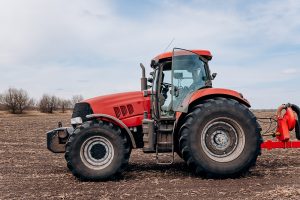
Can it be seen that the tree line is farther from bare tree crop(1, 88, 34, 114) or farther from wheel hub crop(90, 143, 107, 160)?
wheel hub crop(90, 143, 107, 160)

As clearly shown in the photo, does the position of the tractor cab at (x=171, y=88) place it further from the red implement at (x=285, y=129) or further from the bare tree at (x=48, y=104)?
the bare tree at (x=48, y=104)

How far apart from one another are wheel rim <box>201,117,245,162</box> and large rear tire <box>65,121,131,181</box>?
5.15ft

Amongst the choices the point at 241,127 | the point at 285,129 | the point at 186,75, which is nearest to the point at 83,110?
the point at 186,75

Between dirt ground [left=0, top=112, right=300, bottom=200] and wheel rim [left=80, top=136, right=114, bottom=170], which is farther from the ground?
wheel rim [left=80, top=136, right=114, bottom=170]

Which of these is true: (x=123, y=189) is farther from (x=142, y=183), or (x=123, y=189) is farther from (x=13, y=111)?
(x=13, y=111)

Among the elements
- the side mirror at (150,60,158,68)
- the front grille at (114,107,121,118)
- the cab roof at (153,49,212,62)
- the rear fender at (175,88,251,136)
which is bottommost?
the front grille at (114,107,121,118)

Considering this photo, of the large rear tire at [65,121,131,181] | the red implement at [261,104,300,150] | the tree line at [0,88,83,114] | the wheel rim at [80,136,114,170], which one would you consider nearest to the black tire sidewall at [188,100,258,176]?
the red implement at [261,104,300,150]

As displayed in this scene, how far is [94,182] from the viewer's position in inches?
286

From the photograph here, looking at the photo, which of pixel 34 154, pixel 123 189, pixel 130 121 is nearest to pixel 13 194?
pixel 123 189

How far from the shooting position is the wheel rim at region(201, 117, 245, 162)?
23.9ft

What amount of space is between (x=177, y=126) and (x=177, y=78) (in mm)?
1035

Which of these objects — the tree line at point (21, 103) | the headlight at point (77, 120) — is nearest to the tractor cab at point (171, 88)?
the headlight at point (77, 120)

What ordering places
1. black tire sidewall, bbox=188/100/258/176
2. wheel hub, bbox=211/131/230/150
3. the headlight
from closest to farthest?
black tire sidewall, bbox=188/100/258/176 < wheel hub, bbox=211/131/230/150 < the headlight

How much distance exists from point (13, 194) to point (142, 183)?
7.41ft
